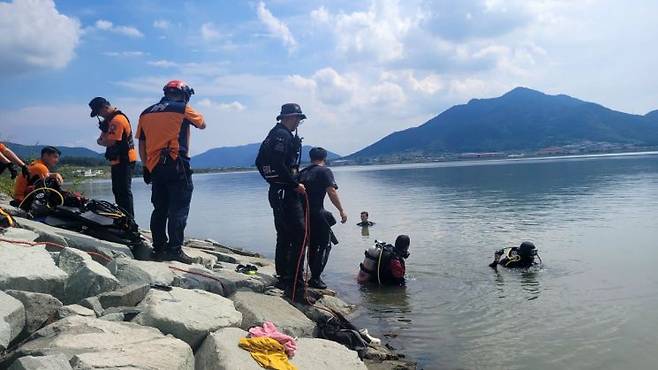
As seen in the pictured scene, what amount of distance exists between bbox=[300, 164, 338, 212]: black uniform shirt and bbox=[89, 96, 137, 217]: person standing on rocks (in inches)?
112

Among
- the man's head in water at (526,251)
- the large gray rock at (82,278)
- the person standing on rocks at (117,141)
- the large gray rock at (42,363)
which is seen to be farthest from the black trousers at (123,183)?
the man's head in water at (526,251)

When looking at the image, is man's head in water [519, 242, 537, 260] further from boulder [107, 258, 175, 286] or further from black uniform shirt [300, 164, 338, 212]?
boulder [107, 258, 175, 286]

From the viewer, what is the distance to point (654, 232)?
1686 centimetres

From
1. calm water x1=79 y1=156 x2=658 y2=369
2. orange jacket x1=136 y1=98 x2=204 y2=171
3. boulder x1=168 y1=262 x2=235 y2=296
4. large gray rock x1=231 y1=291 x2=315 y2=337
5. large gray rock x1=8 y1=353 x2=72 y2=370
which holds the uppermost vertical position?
orange jacket x1=136 y1=98 x2=204 y2=171

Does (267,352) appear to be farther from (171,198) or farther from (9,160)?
(9,160)

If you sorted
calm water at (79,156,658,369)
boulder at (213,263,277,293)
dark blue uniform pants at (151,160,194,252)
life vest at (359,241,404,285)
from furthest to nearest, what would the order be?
life vest at (359,241,404,285) < dark blue uniform pants at (151,160,194,252) < boulder at (213,263,277,293) < calm water at (79,156,658,369)

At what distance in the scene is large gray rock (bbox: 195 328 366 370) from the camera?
4.40 metres

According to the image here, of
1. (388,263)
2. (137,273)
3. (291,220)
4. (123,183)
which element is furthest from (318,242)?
(123,183)

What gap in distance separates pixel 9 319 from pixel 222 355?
1.66 metres


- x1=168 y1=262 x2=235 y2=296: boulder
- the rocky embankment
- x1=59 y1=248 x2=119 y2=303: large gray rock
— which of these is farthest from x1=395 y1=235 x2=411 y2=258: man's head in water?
x1=59 y1=248 x2=119 y2=303: large gray rock

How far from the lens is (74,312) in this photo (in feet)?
15.2

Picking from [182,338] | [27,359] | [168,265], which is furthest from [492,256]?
[27,359]

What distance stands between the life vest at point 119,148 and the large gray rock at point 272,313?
3395 millimetres

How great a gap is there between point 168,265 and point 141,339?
284 centimetres
